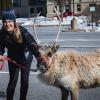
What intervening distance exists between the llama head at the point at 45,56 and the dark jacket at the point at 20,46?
0.65ft

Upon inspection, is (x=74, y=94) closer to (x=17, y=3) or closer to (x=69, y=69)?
(x=69, y=69)

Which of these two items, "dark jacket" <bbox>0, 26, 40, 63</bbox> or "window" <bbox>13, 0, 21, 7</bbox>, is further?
"window" <bbox>13, 0, 21, 7</bbox>

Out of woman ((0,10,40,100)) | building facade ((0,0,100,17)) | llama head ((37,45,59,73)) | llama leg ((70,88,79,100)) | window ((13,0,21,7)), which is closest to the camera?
llama head ((37,45,59,73))

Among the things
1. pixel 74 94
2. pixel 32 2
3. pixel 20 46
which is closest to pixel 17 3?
pixel 32 2

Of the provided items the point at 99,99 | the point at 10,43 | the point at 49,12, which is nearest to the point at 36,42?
the point at 10,43

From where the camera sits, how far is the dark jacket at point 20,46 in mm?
7340

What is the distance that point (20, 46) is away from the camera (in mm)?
7539

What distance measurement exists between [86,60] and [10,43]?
122 centimetres

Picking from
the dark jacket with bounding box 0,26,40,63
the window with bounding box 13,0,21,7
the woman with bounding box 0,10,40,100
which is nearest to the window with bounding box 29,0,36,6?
the window with bounding box 13,0,21,7

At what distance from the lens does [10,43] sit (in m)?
7.49

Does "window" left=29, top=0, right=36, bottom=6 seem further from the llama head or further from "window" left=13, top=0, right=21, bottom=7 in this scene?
the llama head

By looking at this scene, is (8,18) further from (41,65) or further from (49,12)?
(49,12)

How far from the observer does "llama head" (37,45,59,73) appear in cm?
691

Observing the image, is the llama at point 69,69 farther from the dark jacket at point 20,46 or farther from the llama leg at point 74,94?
the dark jacket at point 20,46
